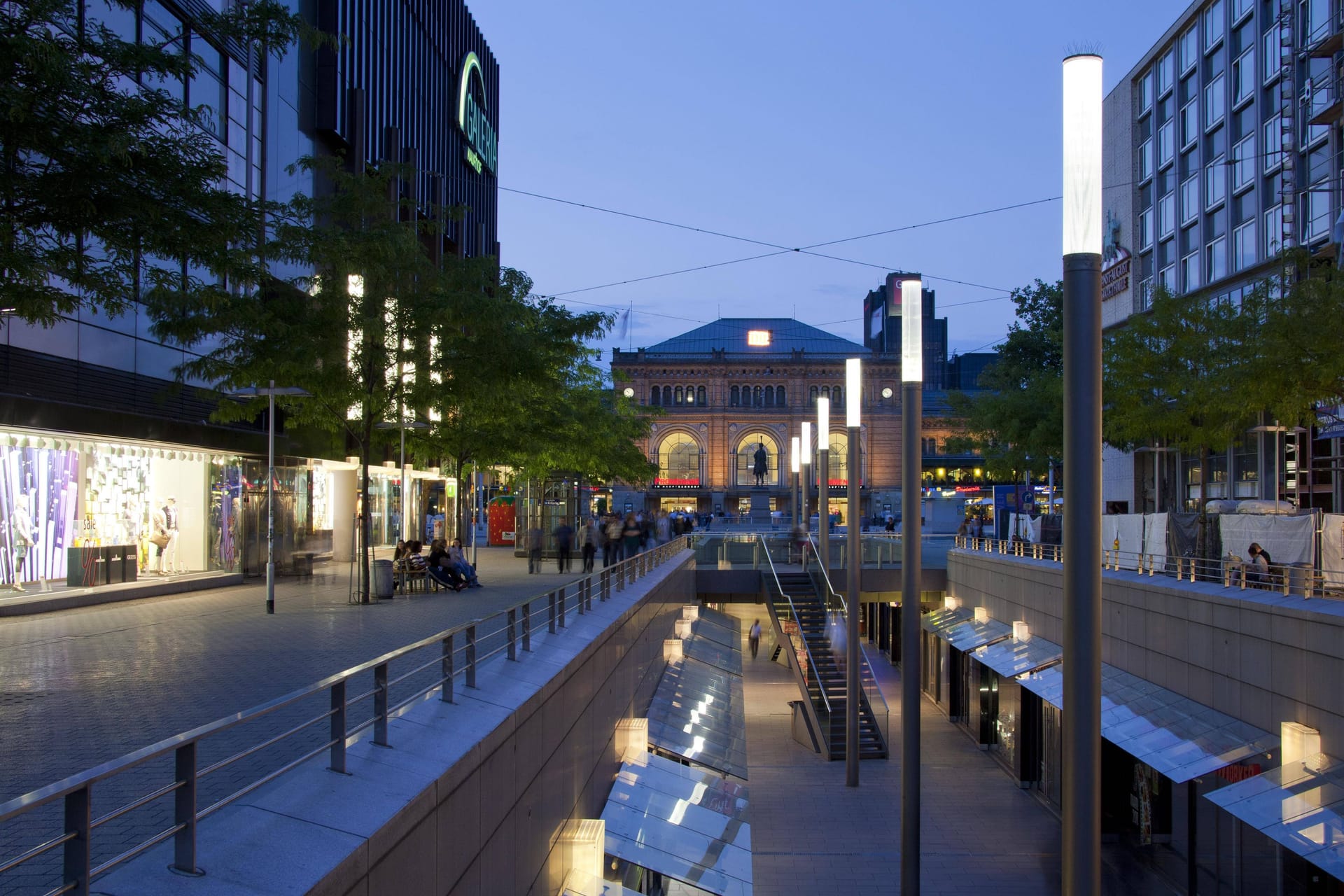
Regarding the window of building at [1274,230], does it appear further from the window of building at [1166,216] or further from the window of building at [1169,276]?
the window of building at [1166,216]

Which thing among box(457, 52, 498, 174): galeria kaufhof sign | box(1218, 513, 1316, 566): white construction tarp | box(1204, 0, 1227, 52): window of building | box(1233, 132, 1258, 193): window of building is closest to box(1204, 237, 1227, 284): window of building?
box(1233, 132, 1258, 193): window of building

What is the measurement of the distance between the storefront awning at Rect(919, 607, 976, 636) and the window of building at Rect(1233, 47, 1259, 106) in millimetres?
20174

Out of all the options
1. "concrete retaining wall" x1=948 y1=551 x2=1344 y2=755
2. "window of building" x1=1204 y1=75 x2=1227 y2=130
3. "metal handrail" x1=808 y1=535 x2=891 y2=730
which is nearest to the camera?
"concrete retaining wall" x1=948 y1=551 x2=1344 y2=755

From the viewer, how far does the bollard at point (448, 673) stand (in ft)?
27.9

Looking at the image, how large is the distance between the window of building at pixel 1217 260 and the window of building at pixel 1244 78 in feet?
15.8

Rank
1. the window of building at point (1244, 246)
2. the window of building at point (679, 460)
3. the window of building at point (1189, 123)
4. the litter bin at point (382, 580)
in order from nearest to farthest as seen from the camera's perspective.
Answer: the litter bin at point (382, 580) → the window of building at point (1244, 246) → the window of building at point (1189, 123) → the window of building at point (679, 460)

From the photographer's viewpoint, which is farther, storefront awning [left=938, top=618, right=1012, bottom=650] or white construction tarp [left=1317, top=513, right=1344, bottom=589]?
storefront awning [left=938, top=618, right=1012, bottom=650]

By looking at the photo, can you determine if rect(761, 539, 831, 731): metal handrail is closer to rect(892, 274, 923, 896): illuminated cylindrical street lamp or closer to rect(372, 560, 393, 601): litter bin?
rect(372, 560, 393, 601): litter bin

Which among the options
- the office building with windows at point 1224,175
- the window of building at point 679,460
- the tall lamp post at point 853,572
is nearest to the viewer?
the tall lamp post at point 853,572

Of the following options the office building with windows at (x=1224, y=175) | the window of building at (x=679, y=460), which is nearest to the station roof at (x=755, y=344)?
the window of building at (x=679, y=460)

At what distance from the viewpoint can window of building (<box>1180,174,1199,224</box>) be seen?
139 ft

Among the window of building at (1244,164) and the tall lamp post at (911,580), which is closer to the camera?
the tall lamp post at (911,580)

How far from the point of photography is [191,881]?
15.0 feet

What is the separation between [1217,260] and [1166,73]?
373 inches
